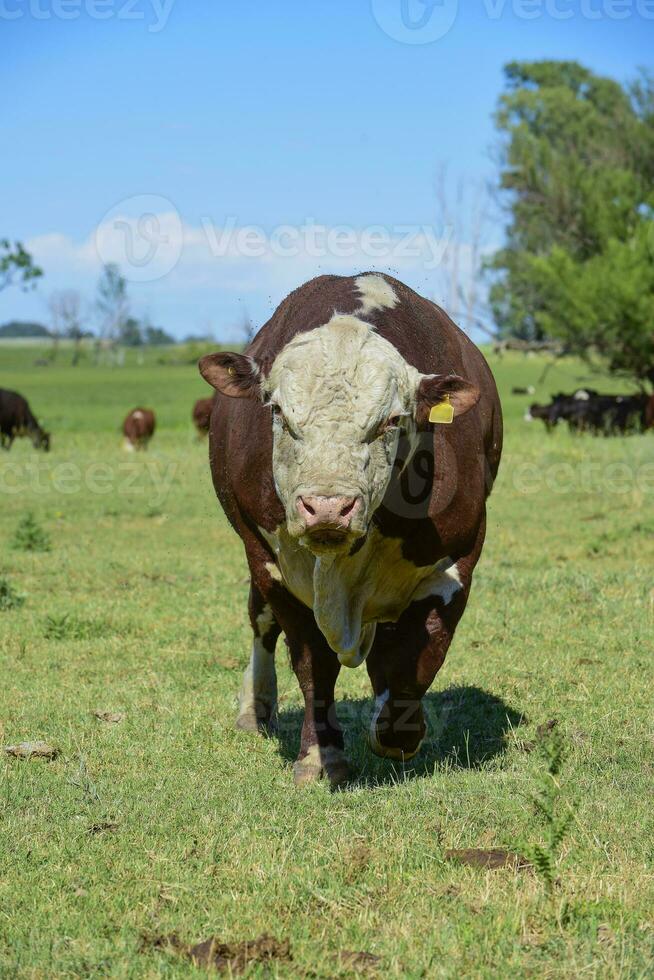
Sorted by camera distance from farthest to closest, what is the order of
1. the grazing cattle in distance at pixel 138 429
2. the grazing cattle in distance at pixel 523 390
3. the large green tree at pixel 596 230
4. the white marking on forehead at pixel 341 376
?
the grazing cattle in distance at pixel 523 390, the large green tree at pixel 596 230, the grazing cattle in distance at pixel 138 429, the white marking on forehead at pixel 341 376

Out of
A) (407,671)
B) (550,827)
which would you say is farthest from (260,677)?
(550,827)

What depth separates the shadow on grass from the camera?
5328mm

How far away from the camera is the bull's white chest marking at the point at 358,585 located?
4812mm

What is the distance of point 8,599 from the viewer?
8.98m

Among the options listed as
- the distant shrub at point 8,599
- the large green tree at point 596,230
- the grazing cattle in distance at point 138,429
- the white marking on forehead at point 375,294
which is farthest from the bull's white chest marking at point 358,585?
the large green tree at point 596,230

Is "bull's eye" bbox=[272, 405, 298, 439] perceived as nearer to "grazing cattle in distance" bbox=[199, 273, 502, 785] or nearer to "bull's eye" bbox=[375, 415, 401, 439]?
"grazing cattle in distance" bbox=[199, 273, 502, 785]

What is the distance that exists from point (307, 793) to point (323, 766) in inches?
9.7

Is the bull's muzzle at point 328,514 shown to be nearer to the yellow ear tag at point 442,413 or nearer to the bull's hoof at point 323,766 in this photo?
the yellow ear tag at point 442,413

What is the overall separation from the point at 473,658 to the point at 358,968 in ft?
13.6

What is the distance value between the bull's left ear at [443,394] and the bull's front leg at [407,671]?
913 millimetres

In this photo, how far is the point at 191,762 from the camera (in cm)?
540

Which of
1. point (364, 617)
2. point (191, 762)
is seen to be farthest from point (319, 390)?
point (191, 762)

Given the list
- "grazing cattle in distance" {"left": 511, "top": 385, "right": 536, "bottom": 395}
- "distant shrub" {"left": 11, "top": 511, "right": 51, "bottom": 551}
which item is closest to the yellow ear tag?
"distant shrub" {"left": 11, "top": 511, "right": 51, "bottom": 551}

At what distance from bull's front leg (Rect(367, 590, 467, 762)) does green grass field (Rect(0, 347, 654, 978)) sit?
6.3 inches
